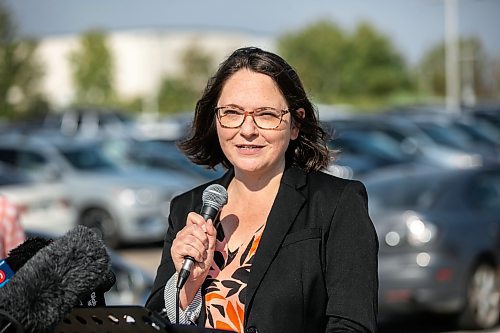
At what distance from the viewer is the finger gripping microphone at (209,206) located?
273 cm

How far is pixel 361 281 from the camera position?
2699 mm

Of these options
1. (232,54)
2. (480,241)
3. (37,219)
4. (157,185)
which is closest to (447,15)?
(157,185)

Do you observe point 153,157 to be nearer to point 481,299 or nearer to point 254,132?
point 481,299

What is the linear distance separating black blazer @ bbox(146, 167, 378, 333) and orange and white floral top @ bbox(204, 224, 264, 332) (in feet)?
0.17

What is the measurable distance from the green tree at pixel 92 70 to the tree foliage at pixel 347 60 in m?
20.7

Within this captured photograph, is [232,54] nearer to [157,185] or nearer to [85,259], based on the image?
[85,259]

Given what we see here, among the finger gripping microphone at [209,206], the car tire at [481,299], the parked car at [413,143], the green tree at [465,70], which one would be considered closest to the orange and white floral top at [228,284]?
the finger gripping microphone at [209,206]

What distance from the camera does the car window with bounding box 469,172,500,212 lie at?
31.1 ft

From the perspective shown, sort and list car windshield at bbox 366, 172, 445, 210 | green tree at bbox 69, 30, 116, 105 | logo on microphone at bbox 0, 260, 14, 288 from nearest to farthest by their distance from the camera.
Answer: logo on microphone at bbox 0, 260, 14, 288, car windshield at bbox 366, 172, 445, 210, green tree at bbox 69, 30, 116, 105

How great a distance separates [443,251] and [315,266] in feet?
20.4

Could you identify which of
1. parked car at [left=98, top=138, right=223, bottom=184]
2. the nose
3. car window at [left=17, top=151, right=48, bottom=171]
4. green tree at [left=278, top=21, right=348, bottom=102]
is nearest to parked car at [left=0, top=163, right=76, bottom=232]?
parked car at [left=98, top=138, right=223, bottom=184]

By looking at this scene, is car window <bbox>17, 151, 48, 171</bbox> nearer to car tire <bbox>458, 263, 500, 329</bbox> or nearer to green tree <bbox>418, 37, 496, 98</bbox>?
car tire <bbox>458, 263, 500, 329</bbox>

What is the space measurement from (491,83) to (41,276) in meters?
76.0

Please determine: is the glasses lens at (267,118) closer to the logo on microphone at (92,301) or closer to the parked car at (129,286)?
the logo on microphone at (92,301)
